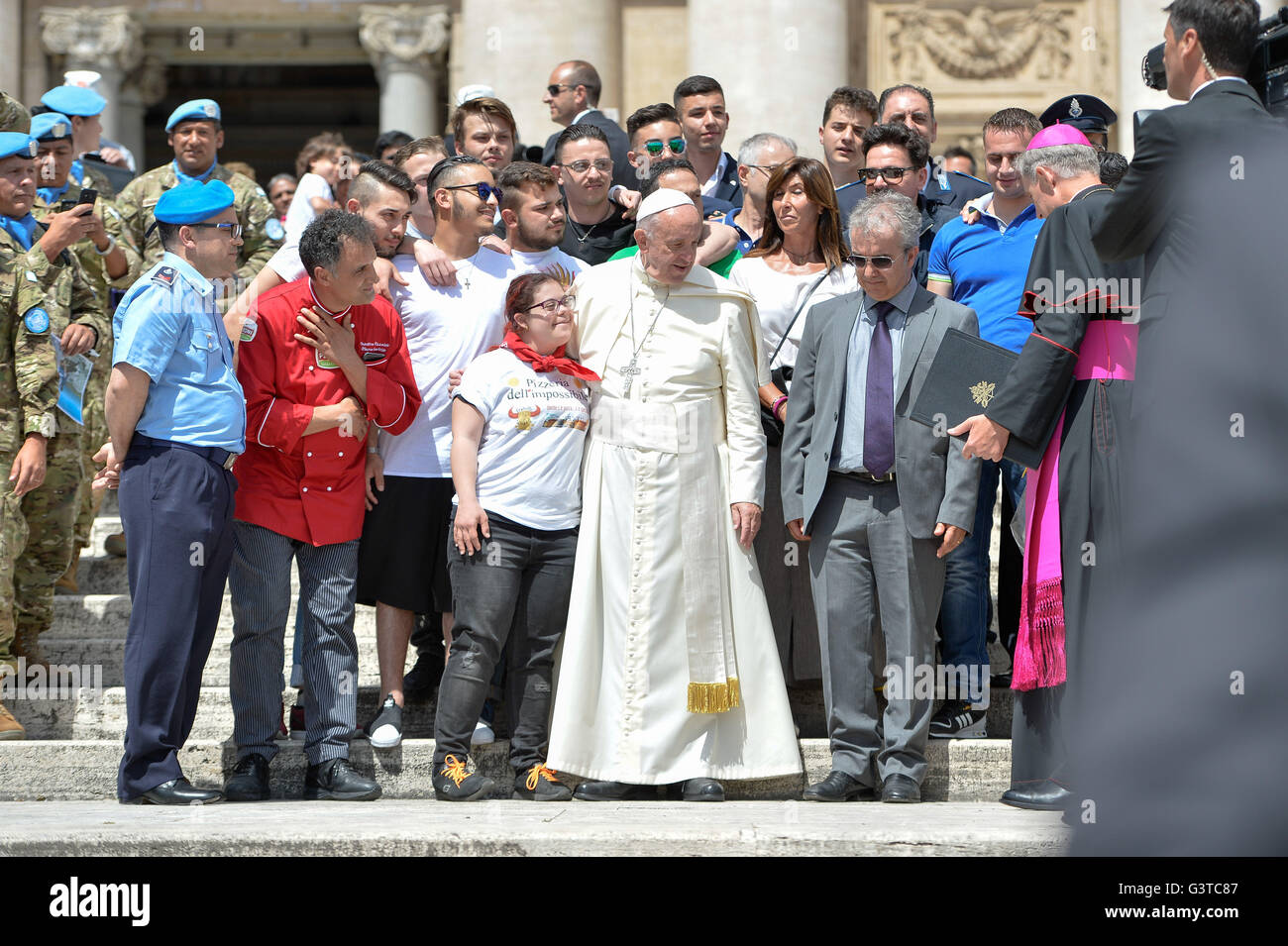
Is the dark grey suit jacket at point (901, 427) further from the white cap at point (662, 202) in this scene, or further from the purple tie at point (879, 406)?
the white cap at point (662, 202)

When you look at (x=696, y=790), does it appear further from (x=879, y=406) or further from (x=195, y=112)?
(x=195, y=112)

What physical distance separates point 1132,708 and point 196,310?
12.7 ft

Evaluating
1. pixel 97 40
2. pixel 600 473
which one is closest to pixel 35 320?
pixel 600 473

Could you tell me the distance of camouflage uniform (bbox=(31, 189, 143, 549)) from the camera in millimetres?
7145

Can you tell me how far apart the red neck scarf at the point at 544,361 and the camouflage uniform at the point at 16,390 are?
6.32ft

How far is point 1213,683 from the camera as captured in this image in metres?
2.05

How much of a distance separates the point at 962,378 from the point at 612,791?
185 cm

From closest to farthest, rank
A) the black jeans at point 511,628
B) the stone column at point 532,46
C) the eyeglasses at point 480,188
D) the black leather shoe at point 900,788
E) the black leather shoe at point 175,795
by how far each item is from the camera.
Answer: the black leather shoe at point 175,795 → the black leather shoe at point 900,788 → the black jeans at point 511,628 → the eyeglasses at point 480,188 → the stone column at point 532,46

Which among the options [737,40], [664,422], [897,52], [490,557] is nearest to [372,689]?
[490,557]

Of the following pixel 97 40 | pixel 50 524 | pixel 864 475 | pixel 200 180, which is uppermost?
pixel 97 40

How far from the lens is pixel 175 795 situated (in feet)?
16.6

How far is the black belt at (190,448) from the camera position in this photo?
5129 mm

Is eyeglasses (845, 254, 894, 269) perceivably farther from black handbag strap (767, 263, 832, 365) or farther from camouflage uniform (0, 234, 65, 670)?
camouflage uniform (0, 234, 65, 670)

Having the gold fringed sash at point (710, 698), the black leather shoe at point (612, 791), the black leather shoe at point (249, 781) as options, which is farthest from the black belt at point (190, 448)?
the gold fringed sash at point (710, 698)
